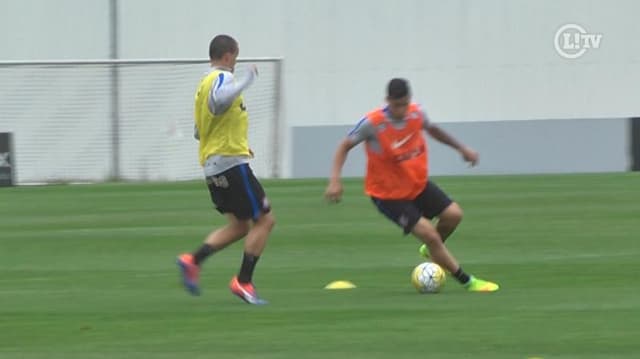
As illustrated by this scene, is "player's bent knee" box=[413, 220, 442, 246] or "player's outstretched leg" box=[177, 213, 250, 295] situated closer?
"player's outstretched leg" box=[177, 213, 250, 295]

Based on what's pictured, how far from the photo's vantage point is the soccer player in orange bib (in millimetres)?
10539

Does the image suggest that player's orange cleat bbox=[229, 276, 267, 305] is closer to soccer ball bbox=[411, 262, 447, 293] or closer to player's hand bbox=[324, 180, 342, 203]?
player's hand bbox=[324, 180, 342, 203]

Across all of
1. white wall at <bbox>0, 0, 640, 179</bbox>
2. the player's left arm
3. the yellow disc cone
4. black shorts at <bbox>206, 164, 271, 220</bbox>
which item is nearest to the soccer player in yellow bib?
black shorts at <bbox>206, 164, 271, 220</bbox>

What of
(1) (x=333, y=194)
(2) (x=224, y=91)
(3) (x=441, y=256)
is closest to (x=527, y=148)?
(3) (x=441, y=256)

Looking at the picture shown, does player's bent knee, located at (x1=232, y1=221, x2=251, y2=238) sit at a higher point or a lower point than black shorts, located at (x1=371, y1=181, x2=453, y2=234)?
lower

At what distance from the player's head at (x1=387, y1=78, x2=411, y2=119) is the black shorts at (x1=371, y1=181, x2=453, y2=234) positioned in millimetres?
661

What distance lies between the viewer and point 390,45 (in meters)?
33.4

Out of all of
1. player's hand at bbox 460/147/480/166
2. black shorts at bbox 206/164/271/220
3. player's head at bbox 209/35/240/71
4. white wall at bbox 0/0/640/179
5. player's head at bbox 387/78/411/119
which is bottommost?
white wall at bbox 0/0/640/179

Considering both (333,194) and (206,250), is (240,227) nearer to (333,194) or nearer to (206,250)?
(206,250)

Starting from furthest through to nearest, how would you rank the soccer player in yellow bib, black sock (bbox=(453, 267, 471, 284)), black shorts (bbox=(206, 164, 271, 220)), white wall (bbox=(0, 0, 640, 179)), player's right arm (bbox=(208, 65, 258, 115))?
white wall (bbox=(0, 0, 640, 179)), black sock (bbox=(453, 267, 471, 284)), black shorts (bbox=(206, 164, 271, 220)), the soccer player in yellow bib, player's right arm (bbox=(208, 65, 258, 115))

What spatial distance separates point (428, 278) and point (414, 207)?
22.2 inches

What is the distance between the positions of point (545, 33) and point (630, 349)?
26.2 m

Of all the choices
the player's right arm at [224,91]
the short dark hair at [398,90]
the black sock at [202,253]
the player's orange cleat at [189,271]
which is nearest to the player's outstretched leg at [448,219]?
the short dark hair at [398,90]

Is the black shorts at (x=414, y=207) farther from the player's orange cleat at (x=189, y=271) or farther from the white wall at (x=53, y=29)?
the white wall at (x=53, y=29)
